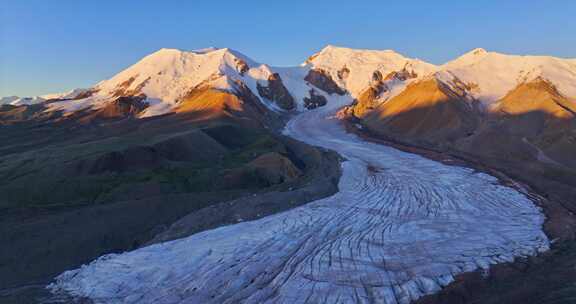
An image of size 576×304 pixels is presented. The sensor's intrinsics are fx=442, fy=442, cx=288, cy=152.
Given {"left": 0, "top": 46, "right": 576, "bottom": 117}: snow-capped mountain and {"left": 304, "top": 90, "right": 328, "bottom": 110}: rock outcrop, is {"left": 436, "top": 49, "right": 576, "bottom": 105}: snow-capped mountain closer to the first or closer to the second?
{"left": 0, "top": 46, "right": 576, "bottom": 117}: snow-capped mountain

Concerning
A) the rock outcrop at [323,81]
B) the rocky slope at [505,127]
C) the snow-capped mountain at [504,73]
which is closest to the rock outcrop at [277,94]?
the rock outcrop at [323,81]

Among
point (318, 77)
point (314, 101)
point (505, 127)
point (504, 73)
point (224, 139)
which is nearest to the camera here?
point (505, 127)

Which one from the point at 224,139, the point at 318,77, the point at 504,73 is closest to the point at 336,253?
the point at 224,139

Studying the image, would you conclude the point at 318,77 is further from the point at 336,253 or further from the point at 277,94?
the point at 336,253

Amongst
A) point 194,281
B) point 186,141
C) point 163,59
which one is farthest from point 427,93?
point 163,59

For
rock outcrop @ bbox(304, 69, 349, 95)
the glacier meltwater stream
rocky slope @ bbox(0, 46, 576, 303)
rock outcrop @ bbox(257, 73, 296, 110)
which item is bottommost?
the glacier meltwater stream

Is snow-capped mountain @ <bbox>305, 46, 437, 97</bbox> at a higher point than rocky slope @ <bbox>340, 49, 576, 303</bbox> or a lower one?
higher

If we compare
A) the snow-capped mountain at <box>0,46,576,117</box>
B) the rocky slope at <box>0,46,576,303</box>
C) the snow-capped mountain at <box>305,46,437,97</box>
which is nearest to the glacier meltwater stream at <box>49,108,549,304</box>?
the rocky slope at <box>0,46,576,303</box>

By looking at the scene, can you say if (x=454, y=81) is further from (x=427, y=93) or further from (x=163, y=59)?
(x=163, y=59)

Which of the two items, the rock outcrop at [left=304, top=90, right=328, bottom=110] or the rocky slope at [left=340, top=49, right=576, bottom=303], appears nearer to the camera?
the rocky slope at [left=340, top=49, right=576, bottom=303]
